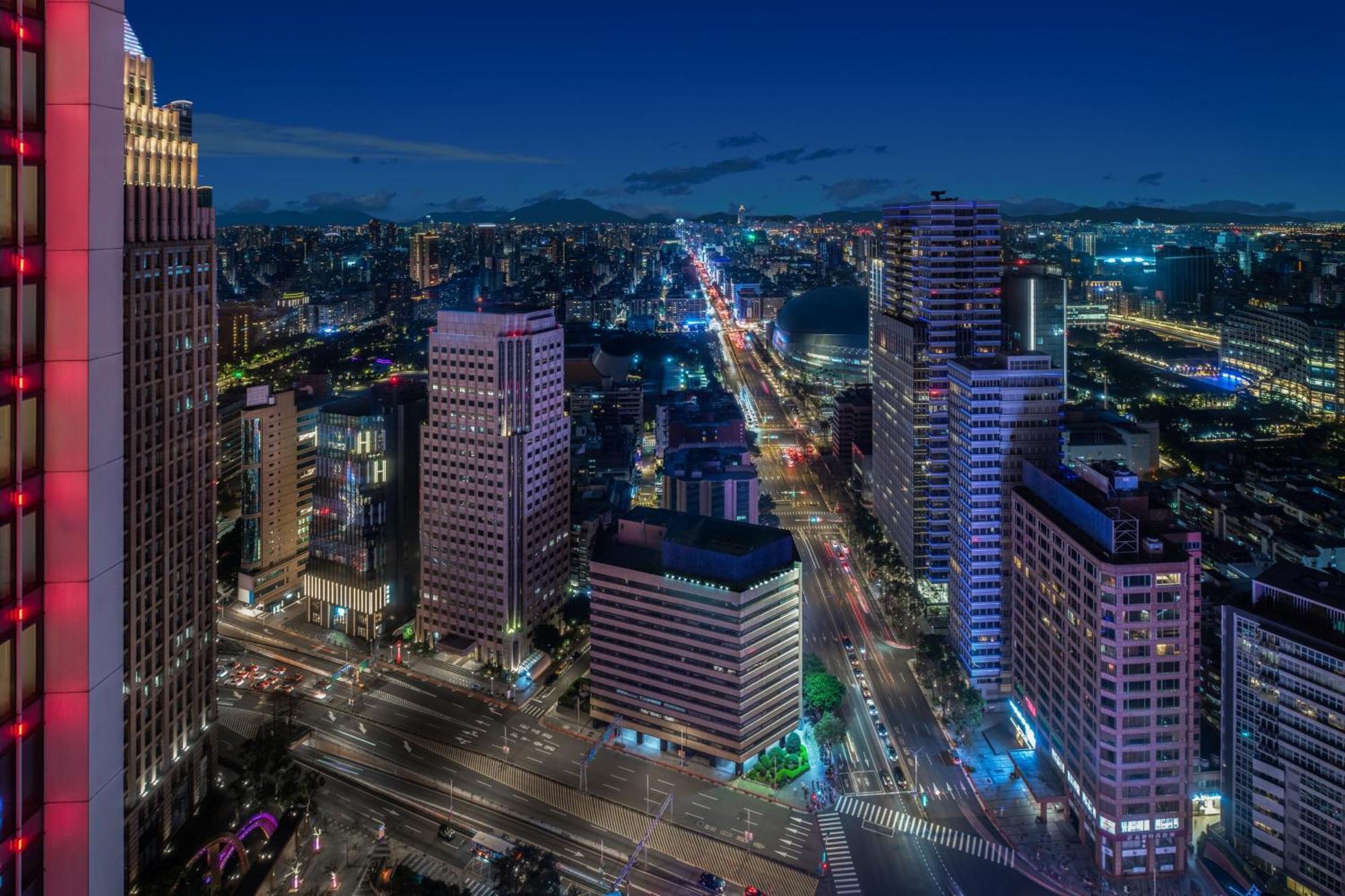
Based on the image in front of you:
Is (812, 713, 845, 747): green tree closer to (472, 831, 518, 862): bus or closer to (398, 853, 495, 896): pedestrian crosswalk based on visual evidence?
(472, 831, 518, 862): bus

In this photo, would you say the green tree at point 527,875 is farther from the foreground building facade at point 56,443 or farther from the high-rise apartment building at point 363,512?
the foreground building facade at point 56,443

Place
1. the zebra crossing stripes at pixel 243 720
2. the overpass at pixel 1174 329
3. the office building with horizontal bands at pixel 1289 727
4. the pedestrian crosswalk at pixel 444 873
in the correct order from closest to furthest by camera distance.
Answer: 1. the office building with horizontal bands at pixel 1289 727
2. the pedestrian crosswalk at pixel 444 873
3. the zebra crossing stripes at pixel 243 720
4. the overpass at pixel 1174 329

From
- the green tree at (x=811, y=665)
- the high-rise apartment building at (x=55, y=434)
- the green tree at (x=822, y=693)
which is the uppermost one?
the high-rise apartment building at (x=55, y=434)

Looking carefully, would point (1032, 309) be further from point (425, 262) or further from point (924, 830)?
point (425, 262)

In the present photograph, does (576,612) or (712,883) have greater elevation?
(576,612)

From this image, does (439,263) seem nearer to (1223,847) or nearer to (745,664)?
(745,664)

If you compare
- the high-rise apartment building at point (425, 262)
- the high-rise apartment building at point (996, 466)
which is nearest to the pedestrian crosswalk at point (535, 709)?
the high-rise apartment building at point (996, 466)

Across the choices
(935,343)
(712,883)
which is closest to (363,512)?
(712,883)
